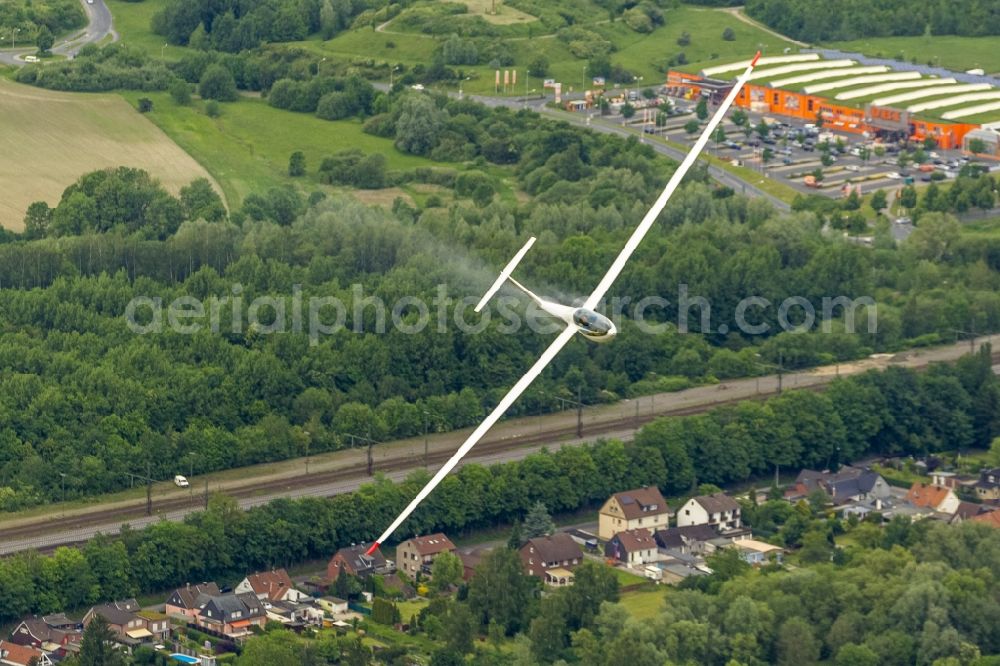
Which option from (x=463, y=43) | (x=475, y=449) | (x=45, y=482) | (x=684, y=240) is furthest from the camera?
(x=463, y=43)

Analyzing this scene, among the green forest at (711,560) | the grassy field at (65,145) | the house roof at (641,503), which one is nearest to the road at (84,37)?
the grassy field at (65,145)

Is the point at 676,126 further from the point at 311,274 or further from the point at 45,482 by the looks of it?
the point at 45,482

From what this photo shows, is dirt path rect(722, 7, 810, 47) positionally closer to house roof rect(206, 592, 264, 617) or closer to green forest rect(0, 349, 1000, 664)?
green forest rect(0, 349, 1000, 664)

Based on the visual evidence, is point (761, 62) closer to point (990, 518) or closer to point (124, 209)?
point (124, 209)

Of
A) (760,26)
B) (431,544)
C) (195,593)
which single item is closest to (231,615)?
(195,593)

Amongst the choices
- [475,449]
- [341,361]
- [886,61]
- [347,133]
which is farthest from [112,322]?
[886,61]

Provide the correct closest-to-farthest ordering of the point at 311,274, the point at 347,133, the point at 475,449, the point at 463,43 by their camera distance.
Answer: the point at 475,449, the point at 311,274, the point at 347,133, the point at 463,43

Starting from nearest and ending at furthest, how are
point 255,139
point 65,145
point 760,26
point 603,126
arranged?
point 65,145
point 255,139
point 603,126
point 760,26

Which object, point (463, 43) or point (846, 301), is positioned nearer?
point (846, 301)
